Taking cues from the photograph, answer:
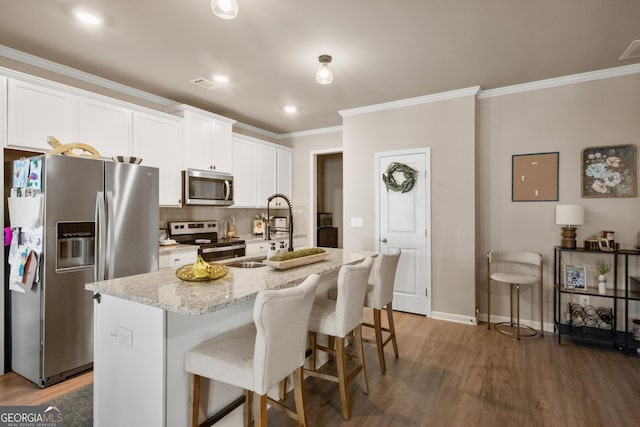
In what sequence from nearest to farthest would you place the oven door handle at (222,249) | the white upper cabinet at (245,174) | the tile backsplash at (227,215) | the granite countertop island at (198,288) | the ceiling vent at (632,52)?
1. the granite countertop island at (198,288)
2. the ceiling vent at (632,52)
3. the oven door handle at (222,249)
4. the tile backsplash at (227,215)
5. the white upper cabinet at (245,174)

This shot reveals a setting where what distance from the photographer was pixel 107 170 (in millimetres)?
2764

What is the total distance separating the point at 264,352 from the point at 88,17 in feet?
8.48

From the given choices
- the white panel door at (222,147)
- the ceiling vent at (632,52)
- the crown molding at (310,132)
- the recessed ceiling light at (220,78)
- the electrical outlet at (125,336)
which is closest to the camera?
the electrical outlet at (125,336)

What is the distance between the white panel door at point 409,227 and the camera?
158 inches

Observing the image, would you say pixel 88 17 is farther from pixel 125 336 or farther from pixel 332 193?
pixel 332 193

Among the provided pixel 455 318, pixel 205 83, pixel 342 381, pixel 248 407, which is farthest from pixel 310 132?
pixel 248 407

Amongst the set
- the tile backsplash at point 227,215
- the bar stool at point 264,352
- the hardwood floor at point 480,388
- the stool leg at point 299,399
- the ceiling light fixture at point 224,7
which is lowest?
the hardwood floor at point 480,388

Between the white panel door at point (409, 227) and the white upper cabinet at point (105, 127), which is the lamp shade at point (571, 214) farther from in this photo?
the white upper cabinet at point (105, 127)

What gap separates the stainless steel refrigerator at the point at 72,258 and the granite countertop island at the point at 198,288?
3.50 feet

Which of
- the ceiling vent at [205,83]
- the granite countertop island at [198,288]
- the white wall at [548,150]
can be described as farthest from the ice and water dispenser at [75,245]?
the white wall at [548,150]

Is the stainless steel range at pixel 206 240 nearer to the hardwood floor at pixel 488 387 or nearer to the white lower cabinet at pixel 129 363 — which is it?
the hardwood floor at pixel 488 387

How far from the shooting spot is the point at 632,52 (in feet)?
9.52

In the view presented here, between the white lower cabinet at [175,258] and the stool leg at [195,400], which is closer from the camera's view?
the stool leg at [195,400]

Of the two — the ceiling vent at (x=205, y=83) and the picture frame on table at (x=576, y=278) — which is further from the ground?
the ceiling vent at (x=205, y=83)
